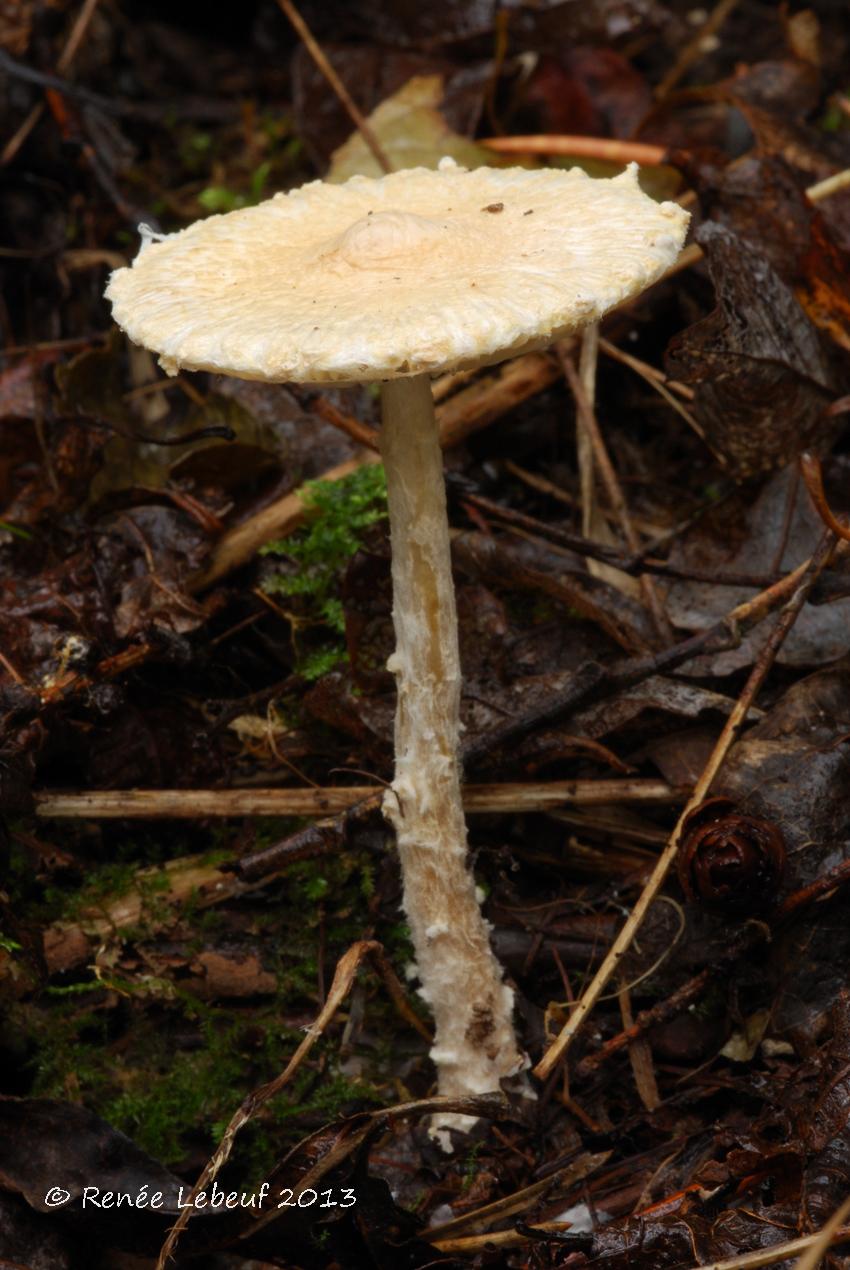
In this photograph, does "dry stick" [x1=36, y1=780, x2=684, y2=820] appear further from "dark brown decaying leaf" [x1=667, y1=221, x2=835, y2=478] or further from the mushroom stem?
"dark brown decaying leaf" [x1=667, y1=221, x2=835, y2=478]

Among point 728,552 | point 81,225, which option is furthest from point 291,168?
point 728,552

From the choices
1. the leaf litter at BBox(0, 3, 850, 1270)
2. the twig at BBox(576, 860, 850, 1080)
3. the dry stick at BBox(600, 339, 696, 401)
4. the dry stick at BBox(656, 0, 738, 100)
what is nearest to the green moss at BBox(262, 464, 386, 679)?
the leaf litter at BBox(0, 3, 850, 1270)

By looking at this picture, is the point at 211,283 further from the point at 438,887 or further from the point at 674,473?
the point at 674,473

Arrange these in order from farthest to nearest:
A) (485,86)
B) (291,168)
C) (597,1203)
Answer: (291,168) < (485,86) < (597,1203)

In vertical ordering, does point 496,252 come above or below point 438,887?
above

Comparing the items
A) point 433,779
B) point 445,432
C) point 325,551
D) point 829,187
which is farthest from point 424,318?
point 829,187

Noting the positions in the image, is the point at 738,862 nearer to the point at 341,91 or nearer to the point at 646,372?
the point at 646,372

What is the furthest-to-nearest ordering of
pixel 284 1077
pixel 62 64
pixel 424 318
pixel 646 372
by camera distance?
pixel 62 64, pixel 646 372, pixel 284 1077, pixel 424 318

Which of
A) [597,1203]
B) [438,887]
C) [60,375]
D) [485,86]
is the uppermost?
[485,86]
